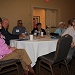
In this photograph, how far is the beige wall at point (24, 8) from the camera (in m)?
5.69

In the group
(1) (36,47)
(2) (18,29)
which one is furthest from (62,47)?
(2) (18,29)

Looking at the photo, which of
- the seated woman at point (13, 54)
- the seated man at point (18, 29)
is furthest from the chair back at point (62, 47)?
the seated man at point (18, 29)

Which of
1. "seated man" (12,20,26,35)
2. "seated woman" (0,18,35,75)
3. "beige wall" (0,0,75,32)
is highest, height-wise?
"beige wall" (0,0,75,32)

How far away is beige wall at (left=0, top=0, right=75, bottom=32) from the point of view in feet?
18.7

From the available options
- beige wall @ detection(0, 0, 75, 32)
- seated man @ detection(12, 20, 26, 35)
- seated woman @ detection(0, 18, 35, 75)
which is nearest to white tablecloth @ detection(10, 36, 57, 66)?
seated woman @ detection(0, 18, 35, 75)

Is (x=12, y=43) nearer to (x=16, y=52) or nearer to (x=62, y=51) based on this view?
(x=16, y=52)

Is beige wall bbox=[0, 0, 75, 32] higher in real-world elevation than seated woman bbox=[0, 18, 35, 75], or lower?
higher

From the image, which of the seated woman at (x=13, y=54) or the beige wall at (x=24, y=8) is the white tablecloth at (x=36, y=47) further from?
the beige wall at (x=24, y=8)

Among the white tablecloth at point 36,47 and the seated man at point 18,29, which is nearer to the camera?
the white tablecloth at point 36,47

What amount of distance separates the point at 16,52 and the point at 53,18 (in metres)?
5.26

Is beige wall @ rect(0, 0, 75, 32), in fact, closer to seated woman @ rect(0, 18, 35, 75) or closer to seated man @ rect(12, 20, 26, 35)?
seated man @ rect(12, 20, 26, 35)

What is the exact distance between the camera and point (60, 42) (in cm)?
254

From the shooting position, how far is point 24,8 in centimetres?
620

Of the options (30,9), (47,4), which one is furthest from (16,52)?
(47,4)
